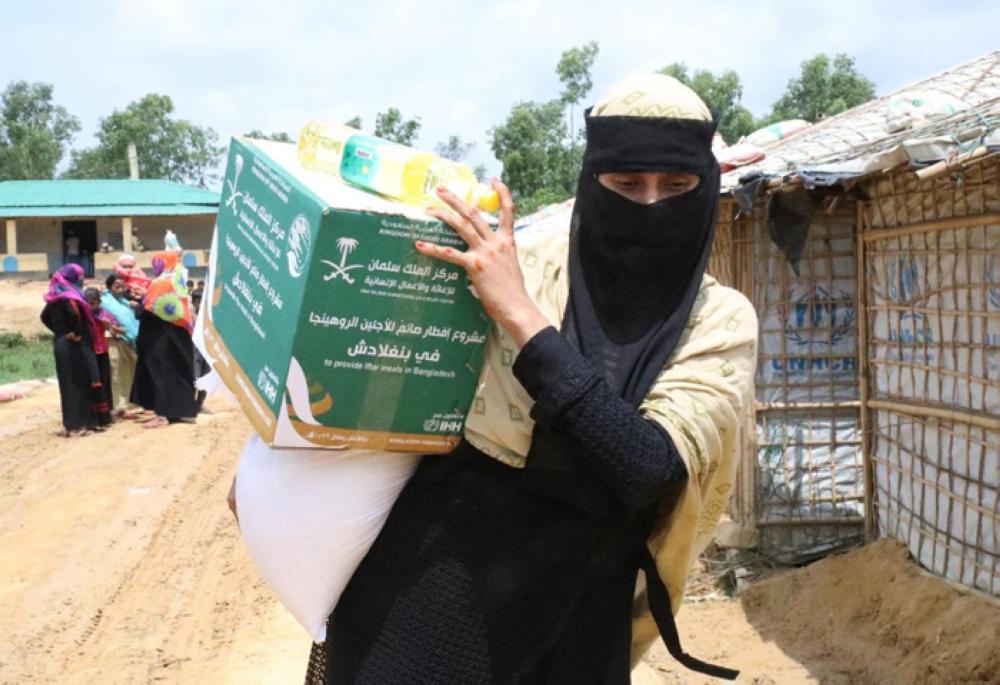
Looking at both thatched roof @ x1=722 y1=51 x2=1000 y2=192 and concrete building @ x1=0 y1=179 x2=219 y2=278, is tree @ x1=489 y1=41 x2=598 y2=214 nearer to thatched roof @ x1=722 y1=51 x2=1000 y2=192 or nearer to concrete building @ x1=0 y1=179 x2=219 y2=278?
concrete building @ x1=0 y1=179 x2=219 y2=278

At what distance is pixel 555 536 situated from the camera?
1841 mm

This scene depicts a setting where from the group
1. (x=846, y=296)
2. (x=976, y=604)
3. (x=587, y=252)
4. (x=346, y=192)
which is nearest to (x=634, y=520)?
(x=587, y=252)

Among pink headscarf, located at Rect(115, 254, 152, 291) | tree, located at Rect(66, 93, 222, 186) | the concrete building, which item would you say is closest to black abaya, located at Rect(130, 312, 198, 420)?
pink headscarf, located at Rect(115, 254, 152, 291)

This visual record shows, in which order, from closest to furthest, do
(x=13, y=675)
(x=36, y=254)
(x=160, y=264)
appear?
(x=13, y=675) < (x=160, y=264) < (x=36, y=254)

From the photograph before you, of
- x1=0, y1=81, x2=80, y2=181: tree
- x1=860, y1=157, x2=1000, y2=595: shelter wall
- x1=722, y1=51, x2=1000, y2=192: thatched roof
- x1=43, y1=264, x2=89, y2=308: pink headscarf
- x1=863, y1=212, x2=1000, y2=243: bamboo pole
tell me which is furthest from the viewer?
x1=0, y1=81, x2=80, y2=181: tree

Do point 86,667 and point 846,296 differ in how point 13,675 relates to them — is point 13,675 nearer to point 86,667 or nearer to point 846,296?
point 86,667

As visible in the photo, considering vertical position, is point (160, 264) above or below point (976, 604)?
above

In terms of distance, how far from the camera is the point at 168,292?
11617 mm

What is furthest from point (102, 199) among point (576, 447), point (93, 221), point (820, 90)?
point (576, 447)

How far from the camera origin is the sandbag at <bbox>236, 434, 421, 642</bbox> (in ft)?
6.10

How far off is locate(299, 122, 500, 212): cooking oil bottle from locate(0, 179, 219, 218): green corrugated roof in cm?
3150

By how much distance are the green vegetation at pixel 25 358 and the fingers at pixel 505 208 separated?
56.2ft

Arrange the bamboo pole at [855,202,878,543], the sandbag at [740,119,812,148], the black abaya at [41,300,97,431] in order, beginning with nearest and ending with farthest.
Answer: the bamboo pole at [855,202,878,543] → the sandbag at [740,119,812,148] → the black abaya at [41,300,97,431]

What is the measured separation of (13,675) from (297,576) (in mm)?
3600
